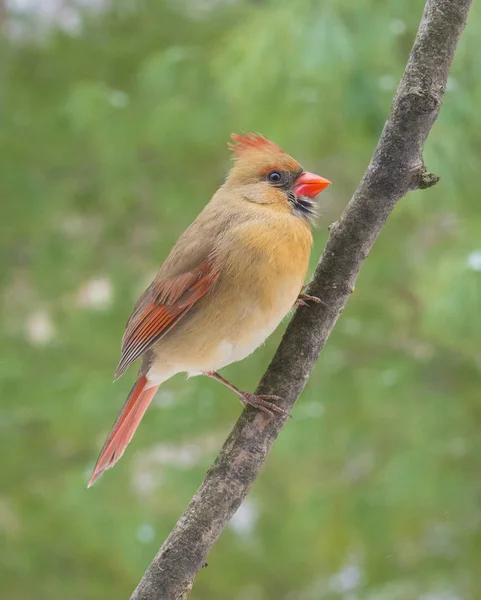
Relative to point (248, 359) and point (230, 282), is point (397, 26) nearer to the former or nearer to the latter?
point (248, 359)

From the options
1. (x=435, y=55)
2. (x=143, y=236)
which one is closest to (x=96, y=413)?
(x=143, y=236)

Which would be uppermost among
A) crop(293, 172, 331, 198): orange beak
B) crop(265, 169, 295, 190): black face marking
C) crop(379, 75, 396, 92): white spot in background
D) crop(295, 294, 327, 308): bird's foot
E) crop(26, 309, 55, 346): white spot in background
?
crop(379, 75, 396, 92): white spot in background

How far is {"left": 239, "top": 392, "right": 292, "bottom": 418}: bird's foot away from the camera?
1.11 m

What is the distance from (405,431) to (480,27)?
124cm

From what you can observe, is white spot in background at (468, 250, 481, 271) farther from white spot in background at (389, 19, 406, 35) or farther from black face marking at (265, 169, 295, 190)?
black face marking at (265, 169, 295, 190)

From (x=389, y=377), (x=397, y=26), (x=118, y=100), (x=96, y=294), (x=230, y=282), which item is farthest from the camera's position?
(x=96, y=294)

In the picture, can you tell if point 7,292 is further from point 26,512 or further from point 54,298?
point 26,512

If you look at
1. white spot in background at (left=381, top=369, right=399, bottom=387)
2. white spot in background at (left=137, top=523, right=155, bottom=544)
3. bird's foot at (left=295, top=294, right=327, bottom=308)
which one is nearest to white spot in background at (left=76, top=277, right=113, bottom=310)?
white spot in background at (left=137, top=523, right=155, bottom=544)

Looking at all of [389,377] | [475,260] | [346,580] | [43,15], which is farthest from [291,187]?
[43,15]

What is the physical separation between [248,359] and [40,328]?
1.16 m

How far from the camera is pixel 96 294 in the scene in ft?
10.2

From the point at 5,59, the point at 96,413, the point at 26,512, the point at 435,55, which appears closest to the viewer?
the point at 435,55

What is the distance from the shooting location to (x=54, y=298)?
299 centimetres

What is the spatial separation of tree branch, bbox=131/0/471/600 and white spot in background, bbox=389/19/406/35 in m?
1.09
